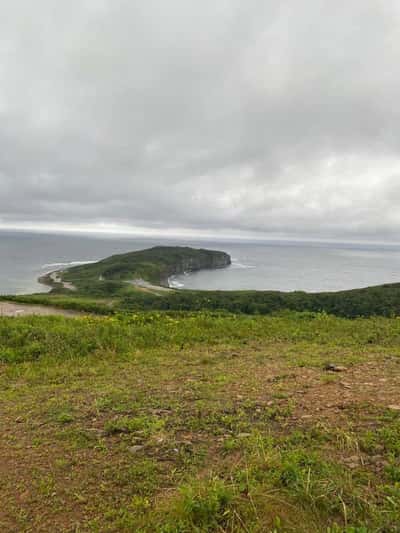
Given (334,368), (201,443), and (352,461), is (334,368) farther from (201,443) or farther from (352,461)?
(201,443)

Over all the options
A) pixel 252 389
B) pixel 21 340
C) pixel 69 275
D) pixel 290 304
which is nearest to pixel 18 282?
pixel 69 275

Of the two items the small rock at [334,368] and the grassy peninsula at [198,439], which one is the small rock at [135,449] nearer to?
the grassy peninsula at [198,439]

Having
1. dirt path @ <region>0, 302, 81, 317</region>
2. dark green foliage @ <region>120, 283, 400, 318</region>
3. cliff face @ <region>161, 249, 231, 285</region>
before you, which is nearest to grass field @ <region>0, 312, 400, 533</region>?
dirt path @ <region>0, 302, 81, 317</region>

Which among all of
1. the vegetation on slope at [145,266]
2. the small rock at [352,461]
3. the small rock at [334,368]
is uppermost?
the vegetation on slope at [145,266]

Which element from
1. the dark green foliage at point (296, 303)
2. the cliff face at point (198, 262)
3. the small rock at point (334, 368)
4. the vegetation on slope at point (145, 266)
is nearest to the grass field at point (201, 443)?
the small rock at point (334, 368)

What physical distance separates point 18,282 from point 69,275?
15.5 meters

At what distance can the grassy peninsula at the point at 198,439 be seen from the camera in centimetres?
244

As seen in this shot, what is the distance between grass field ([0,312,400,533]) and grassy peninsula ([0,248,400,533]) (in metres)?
0.02

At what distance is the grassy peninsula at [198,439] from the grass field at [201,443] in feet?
0.06

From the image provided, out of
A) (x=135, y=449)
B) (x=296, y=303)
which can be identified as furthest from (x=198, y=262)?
(x=135, y=449)

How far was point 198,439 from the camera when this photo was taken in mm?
3676

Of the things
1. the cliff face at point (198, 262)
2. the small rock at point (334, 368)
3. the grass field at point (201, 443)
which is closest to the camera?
the grass field at point (201, 443)

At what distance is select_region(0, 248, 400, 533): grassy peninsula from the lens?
2.44 meters

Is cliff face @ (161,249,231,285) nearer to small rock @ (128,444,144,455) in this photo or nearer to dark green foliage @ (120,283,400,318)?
dark green foliage @ (120,283,400,318)
